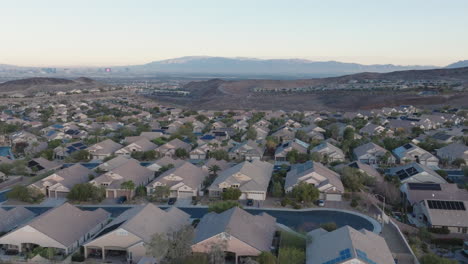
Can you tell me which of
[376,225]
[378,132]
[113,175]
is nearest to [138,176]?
[113,175]

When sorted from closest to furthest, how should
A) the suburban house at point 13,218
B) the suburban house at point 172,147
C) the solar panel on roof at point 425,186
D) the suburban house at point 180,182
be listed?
the suburban house at point 13,218
the solar panel on roof at point 425,186
the suburban house at point 180,182
the suburban house at point 172,147

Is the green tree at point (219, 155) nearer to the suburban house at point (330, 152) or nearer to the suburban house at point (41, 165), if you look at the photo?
the suburban house at point (330, 152)

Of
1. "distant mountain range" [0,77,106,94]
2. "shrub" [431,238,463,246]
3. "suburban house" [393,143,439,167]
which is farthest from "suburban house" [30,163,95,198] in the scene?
"distant mountain range" [0,77,106,94]

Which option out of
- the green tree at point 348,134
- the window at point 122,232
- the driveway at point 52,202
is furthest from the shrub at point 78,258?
the green tree at point 348,134

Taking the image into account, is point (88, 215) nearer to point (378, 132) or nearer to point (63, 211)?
point (63, 211)

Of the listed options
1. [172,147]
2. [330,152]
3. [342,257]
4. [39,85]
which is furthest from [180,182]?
[39,85]

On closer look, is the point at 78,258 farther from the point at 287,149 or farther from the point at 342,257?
the point at 287,149

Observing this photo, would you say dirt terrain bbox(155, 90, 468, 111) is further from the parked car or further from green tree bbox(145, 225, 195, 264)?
green tree bbox(145, 225, 195, 264)
